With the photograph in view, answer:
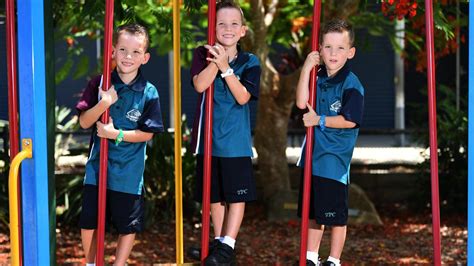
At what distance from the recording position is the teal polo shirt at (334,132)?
430cm

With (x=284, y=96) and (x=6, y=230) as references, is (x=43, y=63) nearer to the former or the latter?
(x=6, y=230)

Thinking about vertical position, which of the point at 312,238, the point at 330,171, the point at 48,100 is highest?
the point at 48,100

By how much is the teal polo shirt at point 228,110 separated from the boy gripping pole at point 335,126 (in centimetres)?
30

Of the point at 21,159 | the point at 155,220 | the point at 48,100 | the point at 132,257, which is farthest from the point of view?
the point at 155,220

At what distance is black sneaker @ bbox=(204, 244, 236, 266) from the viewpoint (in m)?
4.29

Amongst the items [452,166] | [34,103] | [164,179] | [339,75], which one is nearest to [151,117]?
[34,103]

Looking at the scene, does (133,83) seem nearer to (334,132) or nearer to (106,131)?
(106,131)

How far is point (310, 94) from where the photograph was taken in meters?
4.19

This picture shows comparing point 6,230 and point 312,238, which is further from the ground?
point 312,238

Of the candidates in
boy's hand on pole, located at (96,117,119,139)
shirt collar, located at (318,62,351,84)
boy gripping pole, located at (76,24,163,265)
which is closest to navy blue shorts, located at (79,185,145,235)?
boy gripping pole, located at (76,24,163,265)

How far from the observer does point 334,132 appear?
4328mm

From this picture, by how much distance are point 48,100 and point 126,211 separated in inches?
30.7

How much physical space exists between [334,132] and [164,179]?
149 inches

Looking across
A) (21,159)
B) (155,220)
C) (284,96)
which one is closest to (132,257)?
(155,220)
